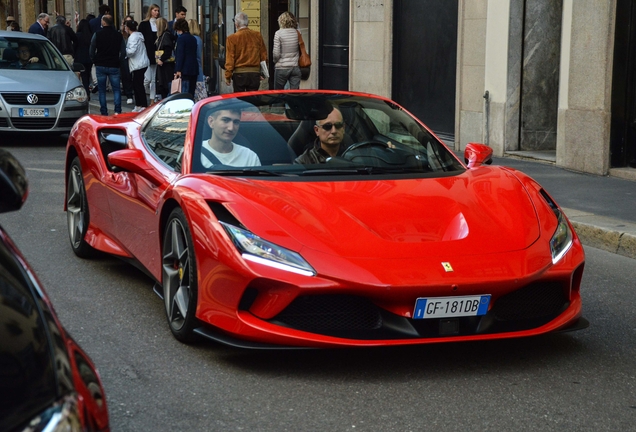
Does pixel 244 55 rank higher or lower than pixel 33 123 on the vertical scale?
higher

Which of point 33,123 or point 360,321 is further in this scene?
point 33,123

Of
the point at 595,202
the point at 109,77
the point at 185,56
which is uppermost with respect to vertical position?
the point at 185,56

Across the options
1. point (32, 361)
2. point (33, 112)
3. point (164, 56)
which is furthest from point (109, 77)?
point (32, 361)

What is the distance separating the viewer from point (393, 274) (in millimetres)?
4395

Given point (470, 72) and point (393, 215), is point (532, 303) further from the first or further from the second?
point (470, 72)

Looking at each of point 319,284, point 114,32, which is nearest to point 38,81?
point 114,32

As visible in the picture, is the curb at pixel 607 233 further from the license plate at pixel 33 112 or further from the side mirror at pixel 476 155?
the license plate at pixel 33 112

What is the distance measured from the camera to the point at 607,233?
7.97 m

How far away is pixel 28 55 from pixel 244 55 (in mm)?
3305

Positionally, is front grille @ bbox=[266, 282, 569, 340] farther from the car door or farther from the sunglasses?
the sunglasses

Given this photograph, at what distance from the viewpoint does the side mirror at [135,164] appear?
5.74 meters

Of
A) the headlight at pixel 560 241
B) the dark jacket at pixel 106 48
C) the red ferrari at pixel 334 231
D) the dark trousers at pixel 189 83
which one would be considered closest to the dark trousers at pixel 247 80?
the dark trousers at pixel 189 83

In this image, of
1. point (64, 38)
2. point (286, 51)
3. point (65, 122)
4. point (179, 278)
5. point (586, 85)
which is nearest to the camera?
point (179, 278)

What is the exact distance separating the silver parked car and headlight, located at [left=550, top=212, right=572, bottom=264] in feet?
38.1
